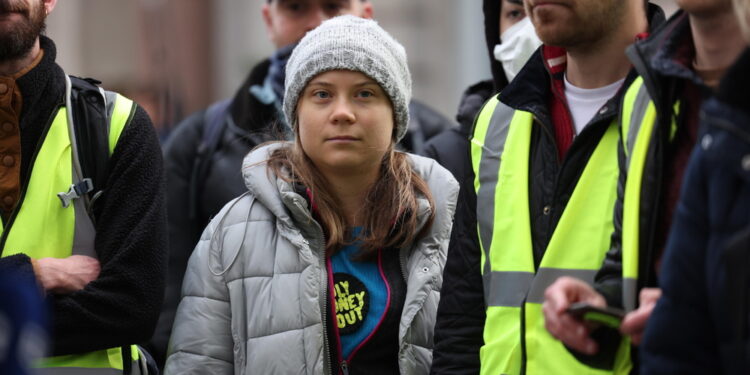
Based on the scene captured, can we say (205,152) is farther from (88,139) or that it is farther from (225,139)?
(88,139)

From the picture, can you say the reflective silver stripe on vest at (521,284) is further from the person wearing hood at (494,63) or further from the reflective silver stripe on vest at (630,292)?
the person wearing hood at (494,63)

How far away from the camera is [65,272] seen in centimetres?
461

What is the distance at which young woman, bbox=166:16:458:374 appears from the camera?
15.3 feet

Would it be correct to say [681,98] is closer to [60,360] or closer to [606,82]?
[606,82]

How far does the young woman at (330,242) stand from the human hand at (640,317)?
1243 millimetres

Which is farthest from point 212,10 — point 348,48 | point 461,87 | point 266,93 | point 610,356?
point 610,356

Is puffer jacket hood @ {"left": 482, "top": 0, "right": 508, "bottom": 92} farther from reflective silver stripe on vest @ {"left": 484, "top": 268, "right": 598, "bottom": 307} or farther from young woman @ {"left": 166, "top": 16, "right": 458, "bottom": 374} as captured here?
reflective silver stripe on vest @ {"left": 484, "top": 268, "right": 598, "bottom": 307}

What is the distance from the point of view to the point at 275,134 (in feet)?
18.0

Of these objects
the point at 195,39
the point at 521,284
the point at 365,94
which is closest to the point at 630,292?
the point at 521,284

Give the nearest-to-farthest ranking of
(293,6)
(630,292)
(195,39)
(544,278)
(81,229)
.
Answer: (630,292), (544,278), (81,229), (293,6), (195,39)

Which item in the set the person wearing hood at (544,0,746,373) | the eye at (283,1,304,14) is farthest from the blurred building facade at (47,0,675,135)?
the person wearing hood at (544,0,746,373)

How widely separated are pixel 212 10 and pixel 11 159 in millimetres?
18470

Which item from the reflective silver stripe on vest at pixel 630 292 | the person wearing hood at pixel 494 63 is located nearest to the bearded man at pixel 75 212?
the person wearing hood at pixel 494 63

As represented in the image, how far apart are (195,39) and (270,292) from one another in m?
18.2
